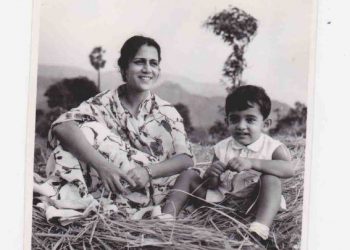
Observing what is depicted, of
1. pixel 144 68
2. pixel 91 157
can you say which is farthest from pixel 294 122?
pixel 91 157

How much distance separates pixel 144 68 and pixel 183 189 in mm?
283

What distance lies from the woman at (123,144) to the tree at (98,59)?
1.4 inches

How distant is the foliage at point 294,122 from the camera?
134cm

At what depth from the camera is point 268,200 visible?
131 cm

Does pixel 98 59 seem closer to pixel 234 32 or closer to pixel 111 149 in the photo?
pixel 111 149

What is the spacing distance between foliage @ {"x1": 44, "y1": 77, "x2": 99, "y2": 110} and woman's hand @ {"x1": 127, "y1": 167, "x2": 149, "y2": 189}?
0.63ft

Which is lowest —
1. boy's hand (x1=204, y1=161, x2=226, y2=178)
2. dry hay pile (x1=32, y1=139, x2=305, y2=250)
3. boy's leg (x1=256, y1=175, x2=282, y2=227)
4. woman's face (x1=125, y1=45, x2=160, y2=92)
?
dry hay pile (x1=32, y1=139, x2=305, y2=250)

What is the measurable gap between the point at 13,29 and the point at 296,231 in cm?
78

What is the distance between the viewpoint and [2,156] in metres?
1.32

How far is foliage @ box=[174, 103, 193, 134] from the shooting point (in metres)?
1.33

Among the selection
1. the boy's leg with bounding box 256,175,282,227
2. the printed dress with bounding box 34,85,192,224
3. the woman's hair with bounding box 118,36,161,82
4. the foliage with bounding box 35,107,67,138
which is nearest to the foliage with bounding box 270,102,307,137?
the boy's leg with bounding box 256,175,282,227

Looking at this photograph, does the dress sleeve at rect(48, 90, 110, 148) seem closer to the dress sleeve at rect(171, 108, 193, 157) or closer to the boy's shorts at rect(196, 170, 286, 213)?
the dress sleeve at rect(171, 108, 193, 157)

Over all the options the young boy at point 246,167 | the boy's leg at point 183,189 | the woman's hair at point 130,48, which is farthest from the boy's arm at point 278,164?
Result: the woman's hair at point 130,48

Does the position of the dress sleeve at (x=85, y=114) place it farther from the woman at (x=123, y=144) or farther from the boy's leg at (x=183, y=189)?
the boy's leg at (x=183, y=189)
